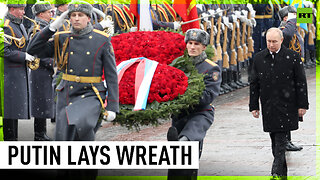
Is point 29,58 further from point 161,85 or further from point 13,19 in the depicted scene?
point 161,85

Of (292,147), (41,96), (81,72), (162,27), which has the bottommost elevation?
(292,147)

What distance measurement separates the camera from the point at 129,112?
7348 millimetres

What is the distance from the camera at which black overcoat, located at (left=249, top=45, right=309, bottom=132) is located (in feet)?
28.4

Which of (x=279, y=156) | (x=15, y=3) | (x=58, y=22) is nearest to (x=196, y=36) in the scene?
(x=58, y=22)

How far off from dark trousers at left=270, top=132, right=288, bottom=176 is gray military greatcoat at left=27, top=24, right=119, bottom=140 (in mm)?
1981

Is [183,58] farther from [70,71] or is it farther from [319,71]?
[319,71]

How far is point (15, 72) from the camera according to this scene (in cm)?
1070

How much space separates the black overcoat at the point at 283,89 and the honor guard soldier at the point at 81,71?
193 centimetres

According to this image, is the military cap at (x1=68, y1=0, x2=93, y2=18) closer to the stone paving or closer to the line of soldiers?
the line of soldiers

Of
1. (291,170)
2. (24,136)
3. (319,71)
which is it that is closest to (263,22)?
(319,71)

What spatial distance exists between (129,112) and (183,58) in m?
0.93

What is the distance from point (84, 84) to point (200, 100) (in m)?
1.10

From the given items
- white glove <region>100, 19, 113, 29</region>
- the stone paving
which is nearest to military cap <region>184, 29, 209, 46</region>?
white glove <region>100, 19, 113, 29</region>

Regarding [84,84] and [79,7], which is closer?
[79,7]
